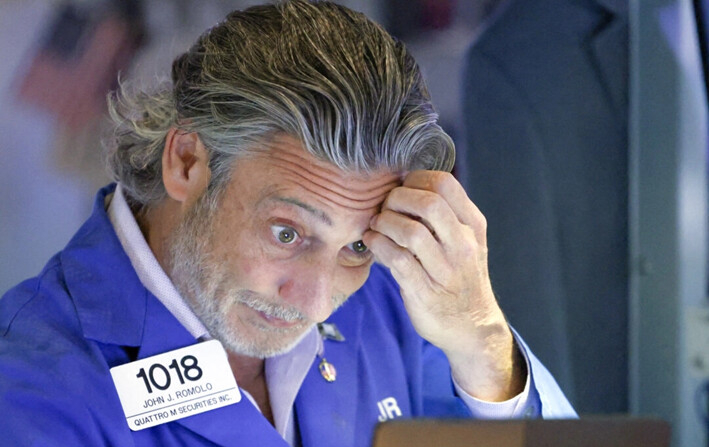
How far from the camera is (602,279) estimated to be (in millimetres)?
3430

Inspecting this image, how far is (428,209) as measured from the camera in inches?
75.3

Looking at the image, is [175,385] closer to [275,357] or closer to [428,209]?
[275,357]

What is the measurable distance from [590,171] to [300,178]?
174 centimetres

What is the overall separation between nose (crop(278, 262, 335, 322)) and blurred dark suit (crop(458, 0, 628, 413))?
4.26ft

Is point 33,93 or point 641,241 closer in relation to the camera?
point 33,93

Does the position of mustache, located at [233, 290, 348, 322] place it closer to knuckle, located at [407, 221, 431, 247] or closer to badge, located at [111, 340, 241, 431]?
badge, located at [111, 340, 241, 431]

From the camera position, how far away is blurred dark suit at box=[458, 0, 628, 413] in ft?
10.3

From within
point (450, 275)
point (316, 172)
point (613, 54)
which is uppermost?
point (613, 54)

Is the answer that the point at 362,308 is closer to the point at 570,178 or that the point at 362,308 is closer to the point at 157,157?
the point at 157,157

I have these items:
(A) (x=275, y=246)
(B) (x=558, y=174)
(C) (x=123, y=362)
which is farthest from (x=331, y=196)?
(B) (x=558, y=174)

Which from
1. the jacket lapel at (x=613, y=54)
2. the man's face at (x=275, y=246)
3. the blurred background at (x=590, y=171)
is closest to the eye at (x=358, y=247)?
the man's face at (x=275, y=246)

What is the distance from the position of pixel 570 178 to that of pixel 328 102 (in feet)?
5.54

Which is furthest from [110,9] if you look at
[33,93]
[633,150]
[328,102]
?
[633,150]

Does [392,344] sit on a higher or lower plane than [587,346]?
higher
